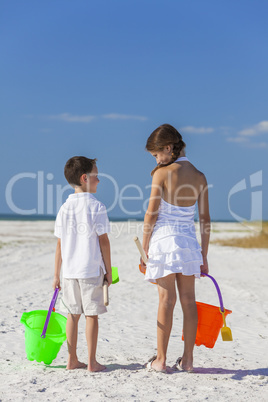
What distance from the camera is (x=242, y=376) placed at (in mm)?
3539

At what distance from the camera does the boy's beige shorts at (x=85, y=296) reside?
134 inches

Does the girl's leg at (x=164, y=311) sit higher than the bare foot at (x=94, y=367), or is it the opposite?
the girl's leg at (x=164, y=311)

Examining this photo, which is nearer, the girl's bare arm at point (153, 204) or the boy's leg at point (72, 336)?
the girl's bare arm at point (153, 204)

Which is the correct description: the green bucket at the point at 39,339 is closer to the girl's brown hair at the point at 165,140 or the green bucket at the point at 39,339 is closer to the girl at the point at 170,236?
the girl at the point at 170,236

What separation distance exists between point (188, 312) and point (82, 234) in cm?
96

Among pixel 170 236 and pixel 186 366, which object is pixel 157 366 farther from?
pixel 170 236

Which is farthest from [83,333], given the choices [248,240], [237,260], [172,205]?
[248,240]

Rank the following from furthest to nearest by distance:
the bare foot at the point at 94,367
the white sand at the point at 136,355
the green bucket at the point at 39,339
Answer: the green bucket at the point at 39,339
the bare foot at the point at 94,367
the white sand at the point at 136,355

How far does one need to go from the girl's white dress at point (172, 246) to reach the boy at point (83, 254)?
35 cm

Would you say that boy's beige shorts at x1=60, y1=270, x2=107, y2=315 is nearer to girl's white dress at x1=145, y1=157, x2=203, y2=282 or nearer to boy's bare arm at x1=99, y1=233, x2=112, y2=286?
boy's bare arm at x1=99, y1=233, x2=112, y2=286

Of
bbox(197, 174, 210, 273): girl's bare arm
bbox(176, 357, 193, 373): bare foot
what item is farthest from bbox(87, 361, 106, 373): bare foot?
bbox(197, 174, 210, 273): girl's bare arm

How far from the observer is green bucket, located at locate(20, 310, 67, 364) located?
3621mm

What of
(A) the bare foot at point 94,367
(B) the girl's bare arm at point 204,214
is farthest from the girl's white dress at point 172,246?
(A) the bare foot at point 94,367

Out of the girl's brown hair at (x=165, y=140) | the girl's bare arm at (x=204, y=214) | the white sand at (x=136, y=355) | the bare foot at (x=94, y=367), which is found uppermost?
the girl's brown hair at (x=165, y=140)
